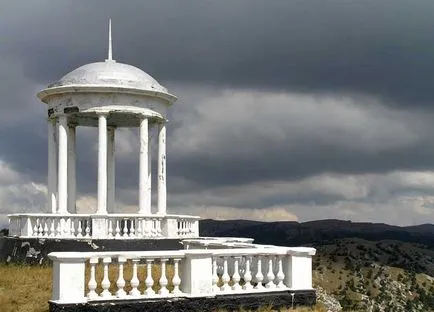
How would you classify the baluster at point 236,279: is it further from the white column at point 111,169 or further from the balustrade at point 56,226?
the white column at point 111,169

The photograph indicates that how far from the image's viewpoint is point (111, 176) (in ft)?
96.5

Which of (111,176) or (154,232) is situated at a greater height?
(111,176)

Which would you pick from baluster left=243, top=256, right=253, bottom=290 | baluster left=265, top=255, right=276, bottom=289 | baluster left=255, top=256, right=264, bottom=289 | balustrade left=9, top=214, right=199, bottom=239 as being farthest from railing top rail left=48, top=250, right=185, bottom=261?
balustrade left=9, top=214, right=199, bottom=239

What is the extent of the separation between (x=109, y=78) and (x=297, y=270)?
37.8ft

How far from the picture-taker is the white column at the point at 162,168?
27.0 metres

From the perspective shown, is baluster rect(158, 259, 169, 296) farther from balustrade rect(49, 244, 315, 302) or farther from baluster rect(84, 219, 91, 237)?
baluster rect(84, 219, 91, 237)

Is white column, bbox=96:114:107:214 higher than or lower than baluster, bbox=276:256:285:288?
higher

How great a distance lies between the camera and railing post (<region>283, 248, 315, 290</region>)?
54.5 ft

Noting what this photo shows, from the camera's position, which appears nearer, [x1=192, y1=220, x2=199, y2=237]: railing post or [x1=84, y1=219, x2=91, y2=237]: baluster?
[x1=84, y1=219, x2=91, y2=237]: baluster

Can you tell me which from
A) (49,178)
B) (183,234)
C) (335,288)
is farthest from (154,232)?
(335,288)

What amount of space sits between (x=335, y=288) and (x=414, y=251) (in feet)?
194

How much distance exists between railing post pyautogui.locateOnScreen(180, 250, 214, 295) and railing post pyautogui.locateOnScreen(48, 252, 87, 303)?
92.7 inches

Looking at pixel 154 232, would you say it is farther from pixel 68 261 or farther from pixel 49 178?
pixel 68 261

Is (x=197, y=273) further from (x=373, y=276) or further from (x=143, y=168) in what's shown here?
(x=373, y=276)
